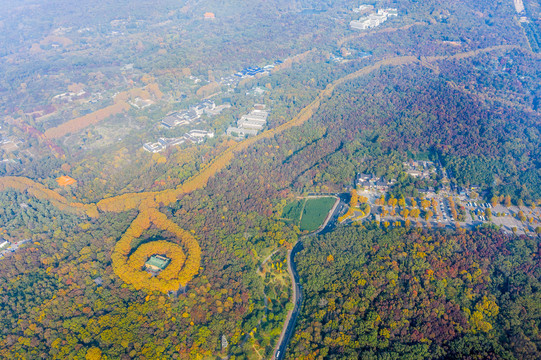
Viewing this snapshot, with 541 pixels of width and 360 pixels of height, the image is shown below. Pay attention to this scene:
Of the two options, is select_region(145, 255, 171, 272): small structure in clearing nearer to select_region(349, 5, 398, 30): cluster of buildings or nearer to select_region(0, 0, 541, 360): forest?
select_region(0, 0, 541, 360): forest

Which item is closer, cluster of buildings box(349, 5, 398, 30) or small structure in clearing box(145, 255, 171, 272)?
small structure in clearing box(145, 255, 171, 272)

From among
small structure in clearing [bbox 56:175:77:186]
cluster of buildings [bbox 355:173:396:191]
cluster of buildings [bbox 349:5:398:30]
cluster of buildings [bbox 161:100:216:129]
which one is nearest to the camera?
cluster of buildings [bbox 355:173:396:191]

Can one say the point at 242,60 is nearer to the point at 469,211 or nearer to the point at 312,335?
the point at 469,211

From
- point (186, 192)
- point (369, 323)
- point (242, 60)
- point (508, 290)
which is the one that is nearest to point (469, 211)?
point (508, 290)

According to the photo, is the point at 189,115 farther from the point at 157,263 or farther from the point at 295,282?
the point at 295,282

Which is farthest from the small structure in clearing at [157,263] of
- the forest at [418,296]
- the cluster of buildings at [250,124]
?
the cluster of buildings at [250,124]

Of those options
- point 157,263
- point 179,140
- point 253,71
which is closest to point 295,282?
point 157,263

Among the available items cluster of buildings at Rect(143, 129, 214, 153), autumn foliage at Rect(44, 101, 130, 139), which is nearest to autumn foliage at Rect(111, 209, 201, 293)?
cluster of buildings at Rect(143, 129, 214, 153)
